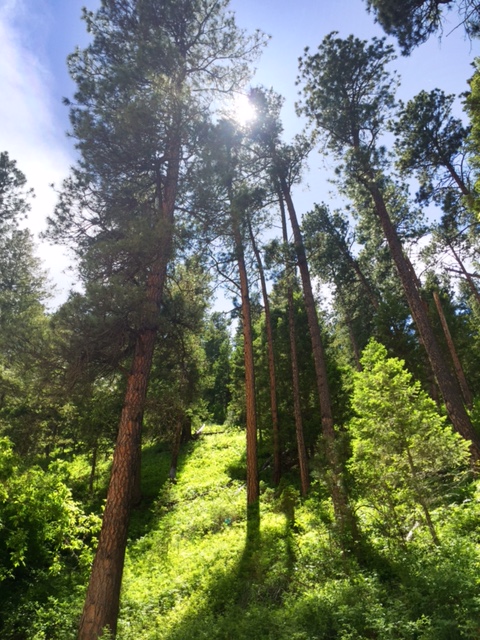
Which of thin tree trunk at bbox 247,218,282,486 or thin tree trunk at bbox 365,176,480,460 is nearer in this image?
thin tree trunk at bbox 365,176,480,460

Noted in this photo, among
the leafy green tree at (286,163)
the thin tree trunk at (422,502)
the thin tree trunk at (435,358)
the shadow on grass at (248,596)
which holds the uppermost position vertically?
the leafy green tree at (286,163)

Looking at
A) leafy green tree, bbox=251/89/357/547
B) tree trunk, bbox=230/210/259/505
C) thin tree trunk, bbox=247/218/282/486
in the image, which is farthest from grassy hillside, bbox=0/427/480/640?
leafy green tree, bbox=251/89/357/547

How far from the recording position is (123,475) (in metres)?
7.29

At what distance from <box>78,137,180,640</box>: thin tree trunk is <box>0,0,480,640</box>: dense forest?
4cm

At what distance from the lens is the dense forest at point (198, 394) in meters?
6.71

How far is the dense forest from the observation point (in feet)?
22.0

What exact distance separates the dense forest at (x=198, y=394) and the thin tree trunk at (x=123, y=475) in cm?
4

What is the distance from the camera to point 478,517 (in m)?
7.06

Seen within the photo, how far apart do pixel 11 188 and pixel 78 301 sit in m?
16.6

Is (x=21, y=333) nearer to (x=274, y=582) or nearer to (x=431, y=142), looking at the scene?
(x=274, y=582)

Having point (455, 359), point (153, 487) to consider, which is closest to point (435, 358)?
point (455, 359)

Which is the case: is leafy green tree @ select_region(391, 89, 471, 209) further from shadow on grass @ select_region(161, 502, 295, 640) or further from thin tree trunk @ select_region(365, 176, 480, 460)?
shadow on grass @ select_region(161, 502, 295, 640)

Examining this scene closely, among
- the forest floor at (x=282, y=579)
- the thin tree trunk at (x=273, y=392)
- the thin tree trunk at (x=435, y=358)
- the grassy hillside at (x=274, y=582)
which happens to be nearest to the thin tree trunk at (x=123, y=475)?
the grassy hillside at (x=274, y=582)

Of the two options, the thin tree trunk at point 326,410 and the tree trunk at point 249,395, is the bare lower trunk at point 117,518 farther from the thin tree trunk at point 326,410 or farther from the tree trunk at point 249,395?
the tree trunk at point 249,395
